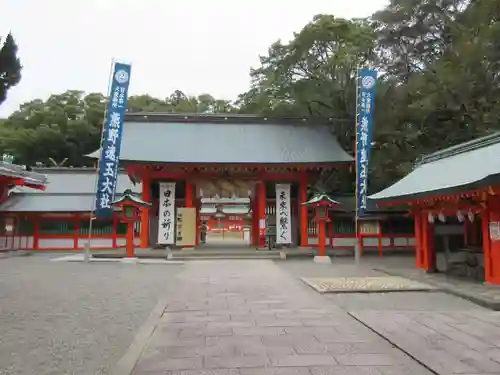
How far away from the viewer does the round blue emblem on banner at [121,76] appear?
Result: 717 inches

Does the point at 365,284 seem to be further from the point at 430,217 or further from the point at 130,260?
the point at 130,260

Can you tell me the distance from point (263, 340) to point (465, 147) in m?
9.73

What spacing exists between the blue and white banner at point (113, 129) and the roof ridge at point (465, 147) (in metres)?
11.7

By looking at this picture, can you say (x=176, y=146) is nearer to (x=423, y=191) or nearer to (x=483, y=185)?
(x=423, y=191)

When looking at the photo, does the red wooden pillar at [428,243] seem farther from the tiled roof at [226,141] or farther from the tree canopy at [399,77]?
the tiled roof at [226,141]

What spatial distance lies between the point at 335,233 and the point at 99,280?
44.4 feet

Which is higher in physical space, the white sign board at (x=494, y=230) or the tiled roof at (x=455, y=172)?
the tiled roof at (x=455, y=172)

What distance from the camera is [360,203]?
1836cm

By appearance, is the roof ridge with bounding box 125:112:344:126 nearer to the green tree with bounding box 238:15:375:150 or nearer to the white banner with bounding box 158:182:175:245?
the green tree with bounding box 238:15:375:150

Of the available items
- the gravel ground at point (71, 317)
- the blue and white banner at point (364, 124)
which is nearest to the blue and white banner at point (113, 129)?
the gravel ground at point (71, 317)

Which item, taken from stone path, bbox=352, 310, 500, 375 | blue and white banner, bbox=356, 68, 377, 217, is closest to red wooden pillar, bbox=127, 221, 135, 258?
blue and white banner, bbox=356, 68, 377, 217

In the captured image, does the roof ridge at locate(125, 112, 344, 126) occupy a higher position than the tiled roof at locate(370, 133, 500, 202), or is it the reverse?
the roof ridge at locate(125, 112, 344, 126)

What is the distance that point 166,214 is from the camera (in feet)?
68.4

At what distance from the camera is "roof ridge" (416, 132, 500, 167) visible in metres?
11.4
